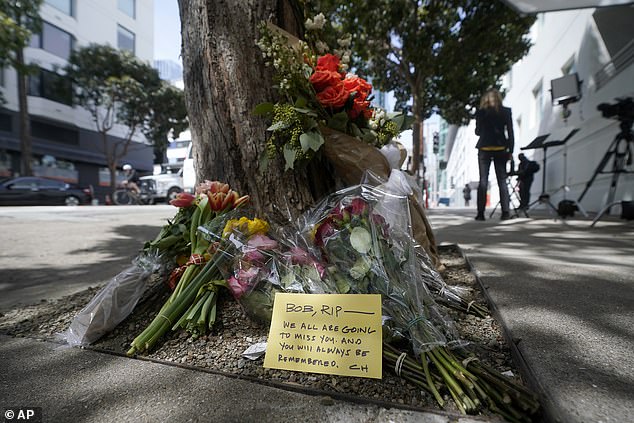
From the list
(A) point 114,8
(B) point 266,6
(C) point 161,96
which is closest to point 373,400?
(B) point 266,6

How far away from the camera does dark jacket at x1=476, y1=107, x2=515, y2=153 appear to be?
16.8ft

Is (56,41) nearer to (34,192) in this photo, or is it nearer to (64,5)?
(64,5)

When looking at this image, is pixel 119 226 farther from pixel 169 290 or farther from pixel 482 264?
Result: pixel 482 264

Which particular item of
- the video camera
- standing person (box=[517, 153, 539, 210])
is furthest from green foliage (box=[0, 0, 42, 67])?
standing person (box=[517, 153, 539, 210])

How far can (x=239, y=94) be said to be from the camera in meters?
1.66

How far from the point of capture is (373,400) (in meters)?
0.89

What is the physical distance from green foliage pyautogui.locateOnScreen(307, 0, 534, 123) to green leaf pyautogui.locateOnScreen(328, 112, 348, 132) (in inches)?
188

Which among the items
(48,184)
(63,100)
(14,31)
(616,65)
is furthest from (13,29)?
(63,100)

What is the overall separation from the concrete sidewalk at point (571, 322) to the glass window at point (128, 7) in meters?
31.3

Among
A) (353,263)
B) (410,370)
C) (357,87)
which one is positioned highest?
(357,87)

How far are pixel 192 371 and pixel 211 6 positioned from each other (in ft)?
5.38

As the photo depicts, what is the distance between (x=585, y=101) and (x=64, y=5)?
2770cm

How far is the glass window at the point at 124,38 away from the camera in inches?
981

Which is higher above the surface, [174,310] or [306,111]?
[306,111]
